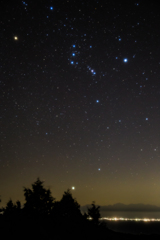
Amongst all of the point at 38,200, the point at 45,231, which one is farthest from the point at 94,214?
the point at 45,231

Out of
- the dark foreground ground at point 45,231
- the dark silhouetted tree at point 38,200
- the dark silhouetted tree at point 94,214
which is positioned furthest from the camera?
the dark silhouetted tree at point 94,214

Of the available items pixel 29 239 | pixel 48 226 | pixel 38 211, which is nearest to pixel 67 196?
pixel 38 211

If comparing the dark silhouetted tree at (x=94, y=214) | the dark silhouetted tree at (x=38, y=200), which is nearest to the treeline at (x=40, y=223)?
the dark silhouetted tree at (x=38, y=200)

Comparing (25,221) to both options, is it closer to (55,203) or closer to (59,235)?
(59,235)

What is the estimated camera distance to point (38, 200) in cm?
2314

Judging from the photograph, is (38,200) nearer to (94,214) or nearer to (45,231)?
(45,231)

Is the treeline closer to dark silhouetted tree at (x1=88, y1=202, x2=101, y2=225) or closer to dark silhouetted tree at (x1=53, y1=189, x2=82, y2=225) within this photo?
dark silhouetted tree at (x1=53, y1=189, x2=82, y2=225)

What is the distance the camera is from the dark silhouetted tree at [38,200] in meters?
22.3

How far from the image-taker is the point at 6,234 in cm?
1122

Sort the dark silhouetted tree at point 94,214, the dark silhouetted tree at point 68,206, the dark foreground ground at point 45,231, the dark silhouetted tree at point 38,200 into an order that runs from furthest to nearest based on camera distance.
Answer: the dark silhouetted tree at point 94,214, the dark silhouetted tree at point 68,206, the dark silhouetted tree at point 38,200, the dark foreground ground at point 45,231

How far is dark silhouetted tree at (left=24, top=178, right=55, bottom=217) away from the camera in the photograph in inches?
877

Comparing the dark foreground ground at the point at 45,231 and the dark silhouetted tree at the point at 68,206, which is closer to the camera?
the dark foreground ground at the point at 45,231

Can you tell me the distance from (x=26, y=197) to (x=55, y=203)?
381 centimetres

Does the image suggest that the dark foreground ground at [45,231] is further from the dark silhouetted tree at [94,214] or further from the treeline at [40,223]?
the dark silhouetted tree at [94,214]
